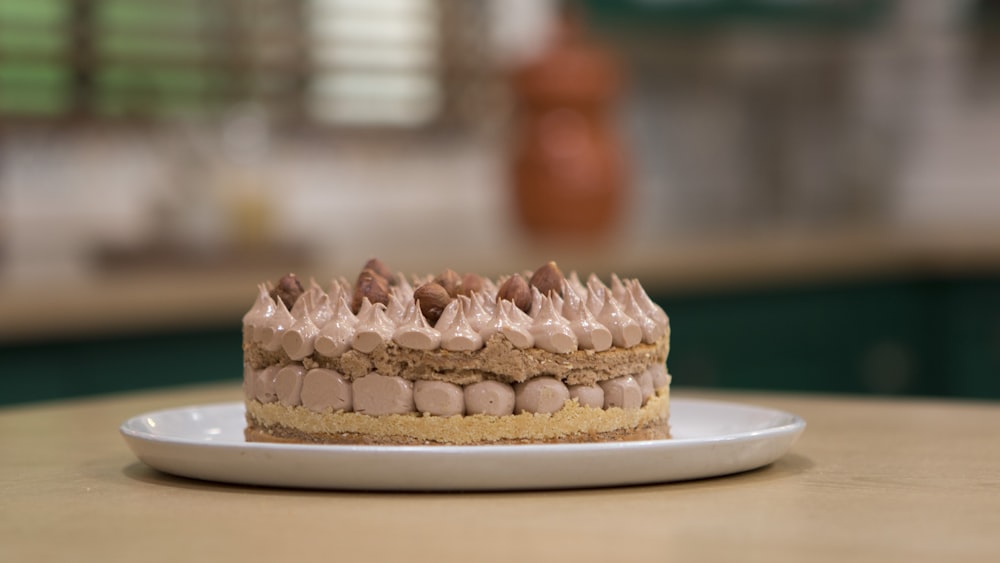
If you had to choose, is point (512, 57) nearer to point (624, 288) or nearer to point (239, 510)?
point (624, 288)

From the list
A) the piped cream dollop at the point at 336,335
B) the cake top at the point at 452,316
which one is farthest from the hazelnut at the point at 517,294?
the piped cream dollop at the point at 336,335

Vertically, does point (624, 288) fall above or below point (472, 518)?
above

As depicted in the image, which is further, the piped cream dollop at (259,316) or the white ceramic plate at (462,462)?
the piped cream dollop at (259,316)

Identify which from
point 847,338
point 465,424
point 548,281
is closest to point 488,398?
point 465,424

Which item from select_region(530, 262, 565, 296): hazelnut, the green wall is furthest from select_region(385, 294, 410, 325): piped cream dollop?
the green wall

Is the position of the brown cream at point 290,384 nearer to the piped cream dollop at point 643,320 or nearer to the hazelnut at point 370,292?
the hazelnut at point 370,292

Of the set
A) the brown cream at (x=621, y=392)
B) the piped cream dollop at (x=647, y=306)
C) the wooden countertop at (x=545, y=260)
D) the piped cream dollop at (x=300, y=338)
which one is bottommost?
the wooden countertop at (x=545, y=260)

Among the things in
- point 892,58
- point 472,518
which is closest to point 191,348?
point 472,518
